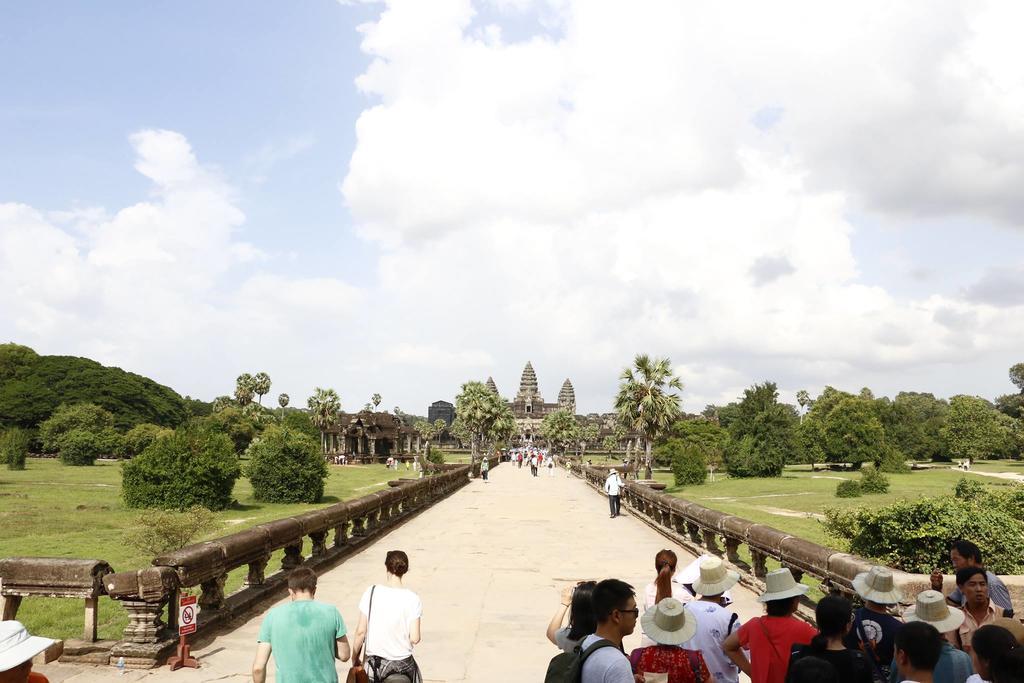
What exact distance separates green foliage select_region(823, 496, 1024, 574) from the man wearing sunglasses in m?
9.06

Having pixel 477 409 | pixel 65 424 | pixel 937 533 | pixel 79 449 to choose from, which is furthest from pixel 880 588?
pixel 65 424

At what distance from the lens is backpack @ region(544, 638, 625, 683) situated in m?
3.53

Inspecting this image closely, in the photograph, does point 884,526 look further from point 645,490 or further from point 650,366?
point 650,366

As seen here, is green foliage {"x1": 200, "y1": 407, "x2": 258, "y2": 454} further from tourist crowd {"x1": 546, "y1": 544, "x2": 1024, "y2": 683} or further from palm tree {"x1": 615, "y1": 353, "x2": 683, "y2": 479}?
tourist crowd {"x1": 546, "y1": 544, "x2": 1024, "y2": 683}

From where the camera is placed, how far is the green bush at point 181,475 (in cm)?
2817

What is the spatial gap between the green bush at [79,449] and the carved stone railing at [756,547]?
63749 mm

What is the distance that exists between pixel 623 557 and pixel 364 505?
563 cm

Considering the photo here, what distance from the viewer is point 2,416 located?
95812 mm

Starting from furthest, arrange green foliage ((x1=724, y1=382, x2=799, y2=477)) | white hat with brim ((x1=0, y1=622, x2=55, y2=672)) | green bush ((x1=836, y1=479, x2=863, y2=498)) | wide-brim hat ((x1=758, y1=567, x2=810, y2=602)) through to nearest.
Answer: green foliage ((x1=724, y1=382, x2=799, y2=477)) < green bush ((x1=836, y1=479, x2=863, y2=498)) < wide-brim hat ((x1=758, y1=567, x2=810, y2=602)) < white hat with brim ((x1=0, y1=622, x2=55, y2=672))

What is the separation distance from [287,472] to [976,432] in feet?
274

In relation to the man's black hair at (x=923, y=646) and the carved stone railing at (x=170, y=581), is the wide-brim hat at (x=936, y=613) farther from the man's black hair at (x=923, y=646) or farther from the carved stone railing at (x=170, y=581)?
the carved stone railing at (x=170, y=581)

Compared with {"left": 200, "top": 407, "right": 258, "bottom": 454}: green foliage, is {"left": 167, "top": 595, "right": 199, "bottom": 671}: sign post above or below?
below

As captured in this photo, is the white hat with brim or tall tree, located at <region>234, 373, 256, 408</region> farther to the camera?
tall tree, located at <region>234, 373, 256, 408</region>

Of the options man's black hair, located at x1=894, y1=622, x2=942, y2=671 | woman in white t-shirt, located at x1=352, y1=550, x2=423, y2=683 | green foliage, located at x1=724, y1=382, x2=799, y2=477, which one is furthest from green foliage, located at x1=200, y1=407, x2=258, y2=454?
man's black hair, located at x1=894, y1=622, x2=942, y2=671
